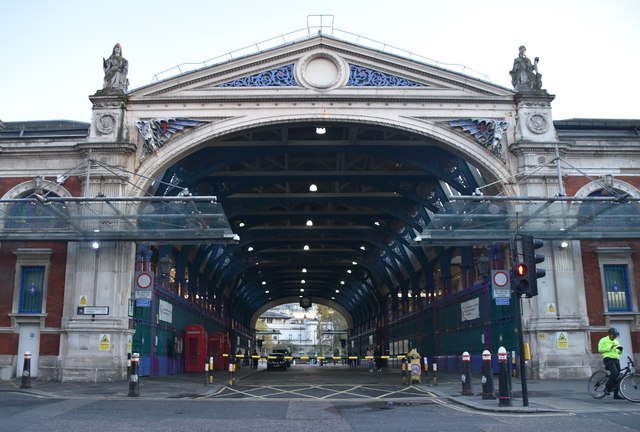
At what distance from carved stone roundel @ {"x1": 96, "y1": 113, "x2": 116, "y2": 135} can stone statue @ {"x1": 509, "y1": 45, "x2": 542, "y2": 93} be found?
16803mm

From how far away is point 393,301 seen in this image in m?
57.1

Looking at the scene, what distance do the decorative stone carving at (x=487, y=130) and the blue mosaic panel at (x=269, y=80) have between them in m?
6.97

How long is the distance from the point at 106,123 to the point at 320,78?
29.3ft

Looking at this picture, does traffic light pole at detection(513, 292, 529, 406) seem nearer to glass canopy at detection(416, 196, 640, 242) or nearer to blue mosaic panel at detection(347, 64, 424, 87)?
glass canopy at detection(416, 196, 640, 242)

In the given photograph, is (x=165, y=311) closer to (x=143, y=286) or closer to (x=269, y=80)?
(x=143, y=286)

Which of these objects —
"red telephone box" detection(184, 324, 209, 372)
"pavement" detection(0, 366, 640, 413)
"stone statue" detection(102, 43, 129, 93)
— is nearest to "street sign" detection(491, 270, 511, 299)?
"pavement" detection(0, 366, 640, 413)

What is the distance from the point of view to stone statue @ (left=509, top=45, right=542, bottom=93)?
90.4ft

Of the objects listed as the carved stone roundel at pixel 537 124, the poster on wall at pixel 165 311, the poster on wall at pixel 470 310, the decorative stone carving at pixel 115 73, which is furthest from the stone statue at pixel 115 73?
the poster on wall at pixel 470 310

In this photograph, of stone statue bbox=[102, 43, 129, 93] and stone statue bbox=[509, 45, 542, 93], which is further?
stone statue bbox=[509, 45, 542, 93]

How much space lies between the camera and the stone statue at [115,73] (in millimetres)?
26898

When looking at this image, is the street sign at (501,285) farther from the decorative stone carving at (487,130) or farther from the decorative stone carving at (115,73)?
the decorative stone carving at (115,73)

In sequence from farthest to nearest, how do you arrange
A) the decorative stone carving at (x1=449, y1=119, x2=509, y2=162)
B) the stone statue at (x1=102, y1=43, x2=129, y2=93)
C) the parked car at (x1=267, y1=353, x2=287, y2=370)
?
1. the parked car at (x1=267, y1=353, x2=287, y2=370)
2. the stone statue at (x1=102, y1=43, x2=129, y2=93)
3. the decorative stone carving at (x1=449, y1=119, x2=509, y2=162)

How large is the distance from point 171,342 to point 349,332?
6322 cm

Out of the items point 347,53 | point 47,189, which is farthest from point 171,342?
point 347,53
